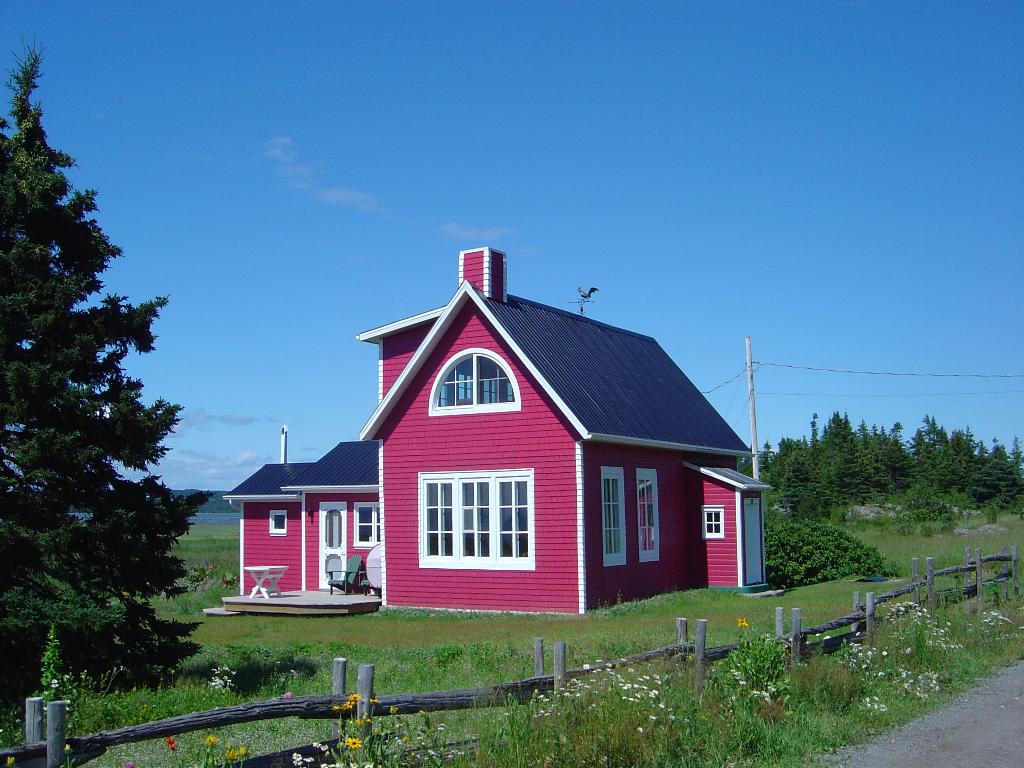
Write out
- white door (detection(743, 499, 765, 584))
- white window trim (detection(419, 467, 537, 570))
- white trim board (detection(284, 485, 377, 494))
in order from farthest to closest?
white trim board (detection(284, 485, 377, 494)) < white door (detection(743, 499, 765, 584)) < white window trim (detection(419, 467, 537, 570))

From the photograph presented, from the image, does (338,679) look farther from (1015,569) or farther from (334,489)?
(334,489)

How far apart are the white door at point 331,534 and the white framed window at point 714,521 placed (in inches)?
397

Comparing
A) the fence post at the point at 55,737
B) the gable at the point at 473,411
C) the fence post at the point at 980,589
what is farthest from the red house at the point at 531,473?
the fence post at the point at 55,737

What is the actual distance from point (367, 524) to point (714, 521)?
9609mm

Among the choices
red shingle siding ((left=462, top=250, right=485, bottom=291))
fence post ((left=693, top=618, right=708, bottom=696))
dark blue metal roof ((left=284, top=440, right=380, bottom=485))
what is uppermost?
red shingle siding ((left=462, top=250, right=485, bottom=291))

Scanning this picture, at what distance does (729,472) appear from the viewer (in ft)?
88.0

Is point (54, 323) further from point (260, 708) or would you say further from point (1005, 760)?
point (1005, 760)

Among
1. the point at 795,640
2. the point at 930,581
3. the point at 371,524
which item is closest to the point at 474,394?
the point at 371,524

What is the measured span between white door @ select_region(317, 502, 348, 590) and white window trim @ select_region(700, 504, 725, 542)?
999 centimetres

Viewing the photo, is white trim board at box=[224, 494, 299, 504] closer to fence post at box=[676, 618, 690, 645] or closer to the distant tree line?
fence post at box=[676, 618, 690, 645]

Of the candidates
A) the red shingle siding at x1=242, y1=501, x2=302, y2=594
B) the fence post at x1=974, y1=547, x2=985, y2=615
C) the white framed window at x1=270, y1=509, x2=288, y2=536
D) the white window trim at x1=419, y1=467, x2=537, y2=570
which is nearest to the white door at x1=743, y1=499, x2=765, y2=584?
the white window trim at x1=419, y1=467, x2=537, y2=570

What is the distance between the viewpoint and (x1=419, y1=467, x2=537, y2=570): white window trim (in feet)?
72.2

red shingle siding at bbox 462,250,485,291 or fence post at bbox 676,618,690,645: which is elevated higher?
red shingle siding at bbox 462,250,485,291

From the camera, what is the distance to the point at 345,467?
98.0 feet
